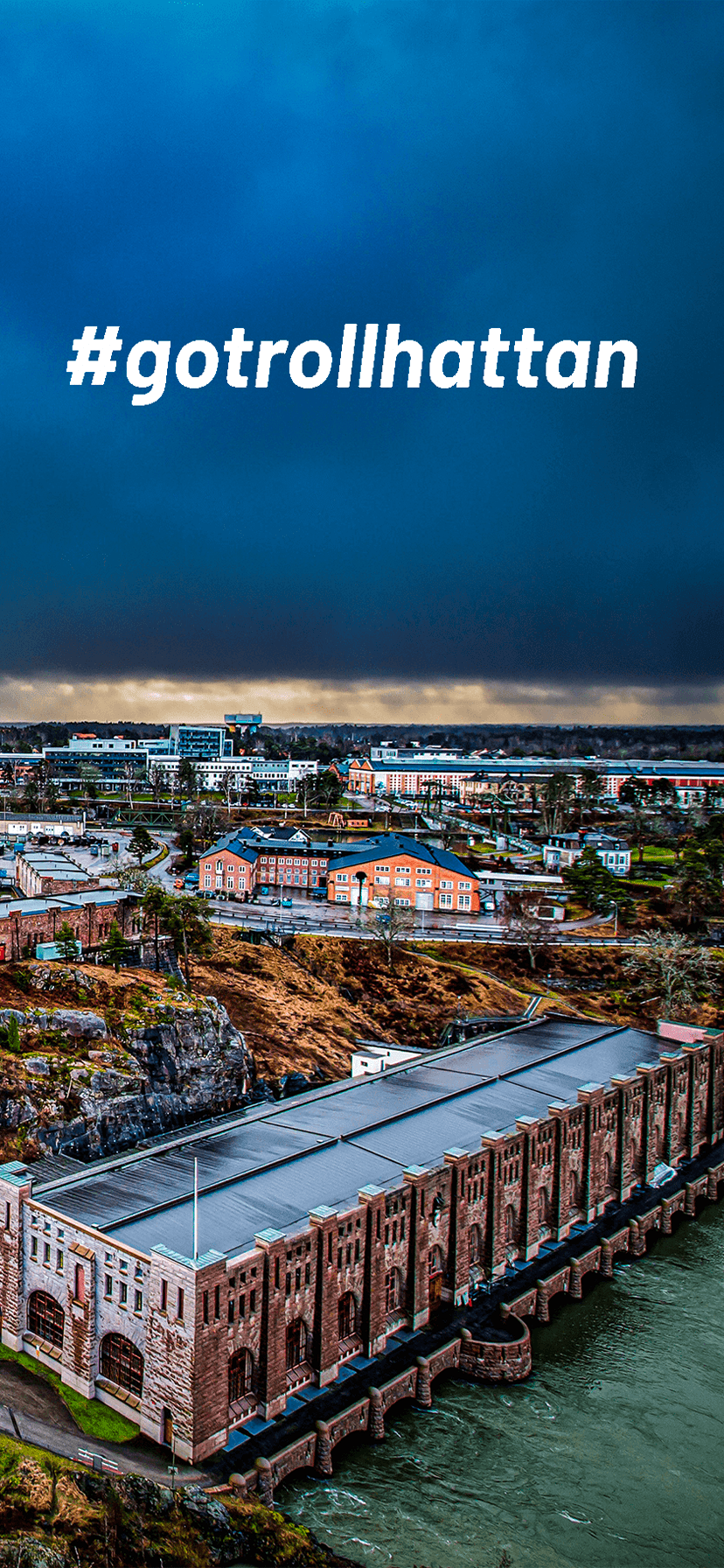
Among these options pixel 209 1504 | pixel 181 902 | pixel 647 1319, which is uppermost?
pixel 181 902

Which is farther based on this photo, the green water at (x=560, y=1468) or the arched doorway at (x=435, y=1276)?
the arched doorway at (x=435, y=1276)

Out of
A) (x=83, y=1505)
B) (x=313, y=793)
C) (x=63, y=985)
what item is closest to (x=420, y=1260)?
(x=83, y=1505)

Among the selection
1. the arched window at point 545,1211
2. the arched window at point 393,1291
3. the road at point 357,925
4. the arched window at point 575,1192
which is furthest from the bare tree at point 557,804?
the arched window at point 393,1291

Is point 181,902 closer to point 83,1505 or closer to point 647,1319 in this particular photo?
point 647,1319

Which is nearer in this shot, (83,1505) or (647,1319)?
(83,1505)

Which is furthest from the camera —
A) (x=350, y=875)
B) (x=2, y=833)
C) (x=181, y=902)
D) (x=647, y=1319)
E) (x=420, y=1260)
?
(x=2, y=833)

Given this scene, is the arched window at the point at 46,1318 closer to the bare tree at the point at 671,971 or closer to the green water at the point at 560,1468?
the green water at the point at 560,1468

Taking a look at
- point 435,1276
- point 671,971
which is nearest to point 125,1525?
point 435,1276
